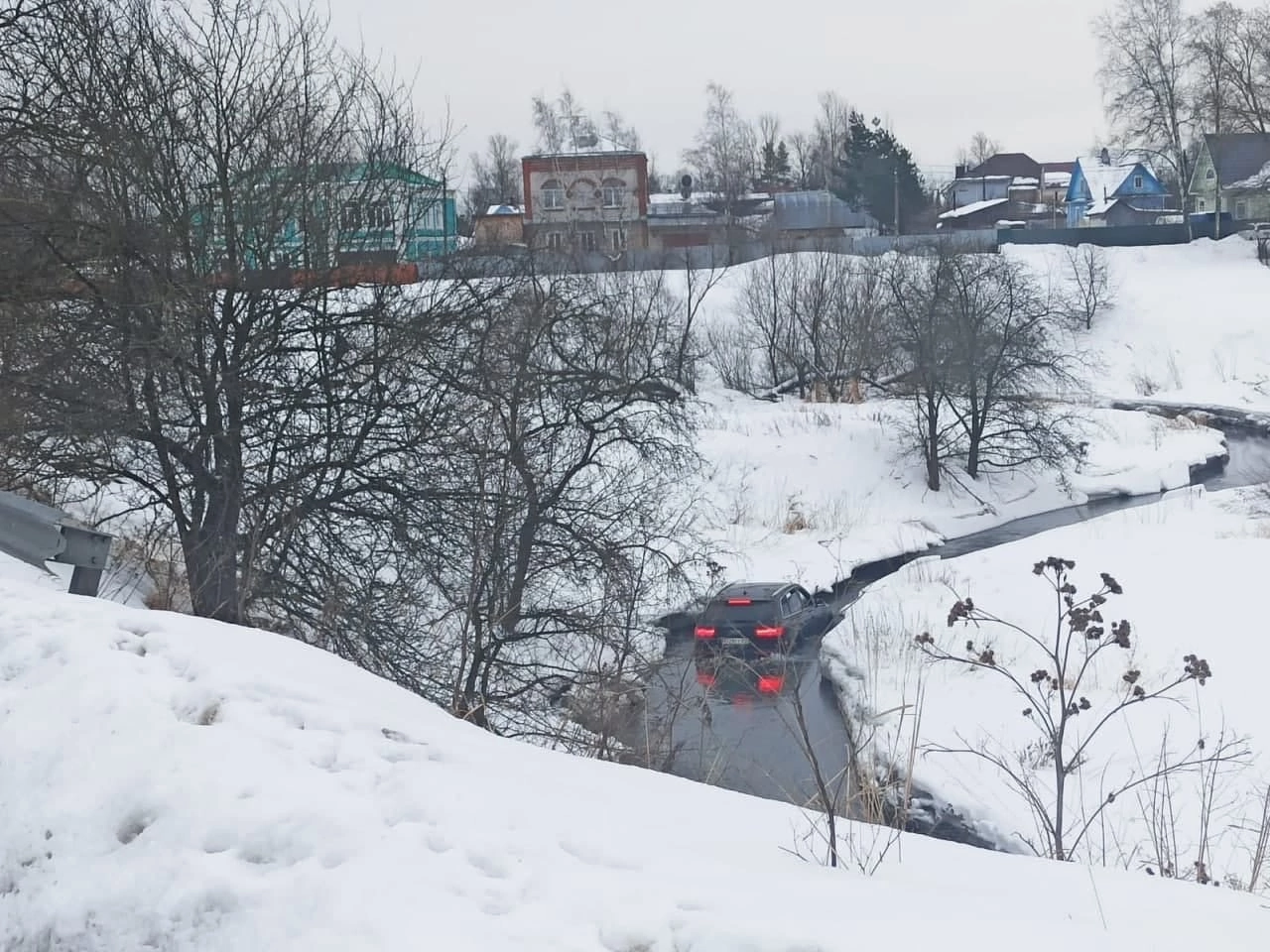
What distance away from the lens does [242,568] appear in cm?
1194

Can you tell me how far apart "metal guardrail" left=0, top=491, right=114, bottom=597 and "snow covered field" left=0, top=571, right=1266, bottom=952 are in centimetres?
151

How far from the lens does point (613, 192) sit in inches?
2253

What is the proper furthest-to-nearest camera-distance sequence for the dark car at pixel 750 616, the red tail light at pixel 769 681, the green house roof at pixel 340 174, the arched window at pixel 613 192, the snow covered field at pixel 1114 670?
the arched window at pixel 613 192 < the dark car at pixel 750 616 < the green house roof at pixel 340 174 < the snow covered field at pixel 1114 670 < the red tail light at pixel 769 681

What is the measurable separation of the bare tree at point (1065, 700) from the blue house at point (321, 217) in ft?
25.2

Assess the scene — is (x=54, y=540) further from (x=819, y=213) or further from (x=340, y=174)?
(x=819, y=213)

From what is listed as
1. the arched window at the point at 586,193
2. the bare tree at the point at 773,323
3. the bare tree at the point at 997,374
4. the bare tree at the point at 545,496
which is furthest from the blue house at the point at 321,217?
the arched window at the point at 586,193

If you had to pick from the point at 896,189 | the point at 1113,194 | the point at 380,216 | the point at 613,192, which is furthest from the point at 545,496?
the point at 1113,194

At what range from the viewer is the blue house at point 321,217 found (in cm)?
1308

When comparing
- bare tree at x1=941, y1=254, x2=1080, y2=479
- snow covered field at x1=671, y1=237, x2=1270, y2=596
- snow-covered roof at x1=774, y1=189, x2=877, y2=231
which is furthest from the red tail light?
snow-covered roof at x1=774, y1=189, x2=877, y2=231

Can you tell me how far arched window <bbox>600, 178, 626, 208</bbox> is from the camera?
53156 millimetres

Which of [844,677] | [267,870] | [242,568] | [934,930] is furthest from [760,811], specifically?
[844,677]

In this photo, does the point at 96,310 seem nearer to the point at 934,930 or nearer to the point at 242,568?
the point at 242,568

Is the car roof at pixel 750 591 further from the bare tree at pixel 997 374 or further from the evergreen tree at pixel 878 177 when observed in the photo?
the evergreen tree at pixel 878 177

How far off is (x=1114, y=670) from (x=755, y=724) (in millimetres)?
5171
